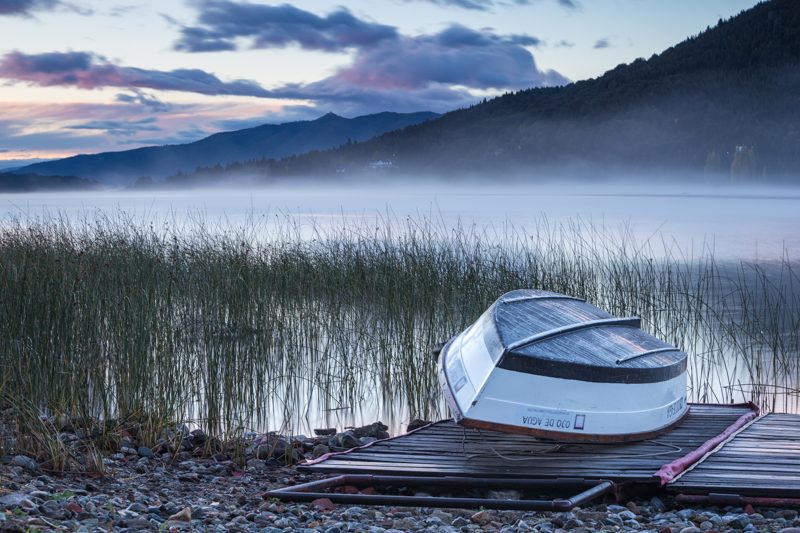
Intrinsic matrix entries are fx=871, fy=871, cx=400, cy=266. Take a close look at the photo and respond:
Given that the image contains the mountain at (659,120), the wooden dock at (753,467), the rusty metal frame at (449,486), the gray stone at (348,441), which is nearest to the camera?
the rusty metal frame at (449,486)

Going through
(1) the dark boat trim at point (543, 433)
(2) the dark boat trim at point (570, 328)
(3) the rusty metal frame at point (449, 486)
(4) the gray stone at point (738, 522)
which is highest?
(2) the dark boat trim at point (570, 328)

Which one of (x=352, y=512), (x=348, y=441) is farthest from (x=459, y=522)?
(x=348, y=441)

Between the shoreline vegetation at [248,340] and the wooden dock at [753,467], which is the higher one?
the shoreline vegetation at [248,340]

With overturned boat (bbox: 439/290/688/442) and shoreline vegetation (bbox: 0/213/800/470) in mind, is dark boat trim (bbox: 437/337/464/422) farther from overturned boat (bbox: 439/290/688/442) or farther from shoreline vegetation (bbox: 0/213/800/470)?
shoreline vegetation (bbox: 0/213/800/470)

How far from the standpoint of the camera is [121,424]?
18.1 feet

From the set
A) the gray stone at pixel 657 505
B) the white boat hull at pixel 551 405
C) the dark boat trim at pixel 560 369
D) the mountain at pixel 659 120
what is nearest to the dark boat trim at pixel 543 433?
the white boat hull at pixel 551 405

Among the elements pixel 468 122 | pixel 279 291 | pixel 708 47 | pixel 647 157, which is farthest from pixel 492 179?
pixel 279 291

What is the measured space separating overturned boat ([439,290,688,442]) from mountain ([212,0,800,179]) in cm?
7307

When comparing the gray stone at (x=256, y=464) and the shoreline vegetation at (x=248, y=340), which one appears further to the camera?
the shoreline vegetation at (x=248, y=340)

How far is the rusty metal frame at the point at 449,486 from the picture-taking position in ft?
13.6

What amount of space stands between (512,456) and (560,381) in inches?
20.2

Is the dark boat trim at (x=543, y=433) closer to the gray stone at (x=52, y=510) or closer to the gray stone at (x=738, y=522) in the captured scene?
the gray stone at (x=738, y=522)

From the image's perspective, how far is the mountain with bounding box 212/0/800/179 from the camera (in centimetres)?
7388

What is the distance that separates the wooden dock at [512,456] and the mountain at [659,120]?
73.5 meters
